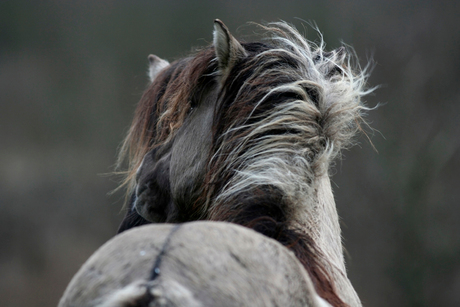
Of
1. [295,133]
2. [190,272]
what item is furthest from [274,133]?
[190,272]

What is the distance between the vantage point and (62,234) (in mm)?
5336

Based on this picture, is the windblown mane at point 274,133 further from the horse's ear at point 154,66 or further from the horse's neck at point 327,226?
the horse's ear at point 154,66

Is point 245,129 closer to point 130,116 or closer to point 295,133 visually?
point 295,133

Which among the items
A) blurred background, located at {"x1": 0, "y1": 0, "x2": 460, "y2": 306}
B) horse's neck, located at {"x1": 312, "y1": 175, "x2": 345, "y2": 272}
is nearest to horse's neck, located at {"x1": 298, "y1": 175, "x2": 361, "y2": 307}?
horse's neck, located at {"x1": 312, "y1": 175, "x2": 345, "y2": 272}

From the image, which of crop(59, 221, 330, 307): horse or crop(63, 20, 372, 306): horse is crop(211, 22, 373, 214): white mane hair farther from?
crop(59, 221, 330, 307): horse

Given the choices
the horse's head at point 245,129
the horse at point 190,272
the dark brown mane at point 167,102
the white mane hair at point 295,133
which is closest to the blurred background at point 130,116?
the dark brown mane at point 167,102

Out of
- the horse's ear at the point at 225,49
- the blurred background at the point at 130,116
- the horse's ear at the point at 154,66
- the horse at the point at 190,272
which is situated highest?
the horse's ear at the point at 225,49

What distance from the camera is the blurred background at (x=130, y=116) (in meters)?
4.71

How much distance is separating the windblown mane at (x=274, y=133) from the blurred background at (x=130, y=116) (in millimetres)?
3553

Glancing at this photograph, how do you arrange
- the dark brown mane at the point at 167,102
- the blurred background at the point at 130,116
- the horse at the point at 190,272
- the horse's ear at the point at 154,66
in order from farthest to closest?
the blurred background at the point at 130,116, the horse's ear at the point at 154,66, the dark brown mane at the point at 167,102, the horse at the point at 190,272

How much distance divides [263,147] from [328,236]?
36 centimetres

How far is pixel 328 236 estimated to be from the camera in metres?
1.31

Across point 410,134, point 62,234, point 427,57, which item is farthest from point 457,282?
point 62,234

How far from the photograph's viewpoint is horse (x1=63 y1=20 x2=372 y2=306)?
43.3 inches
